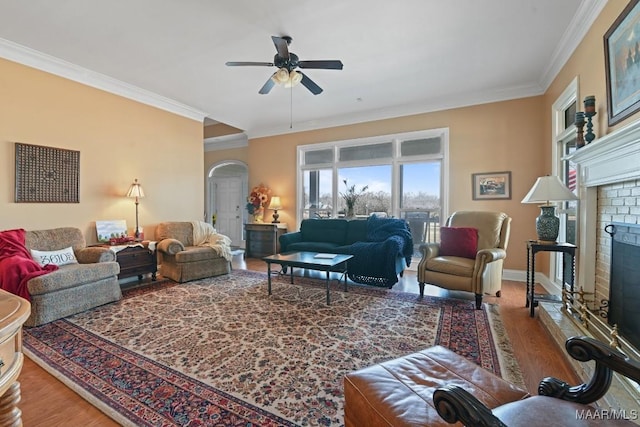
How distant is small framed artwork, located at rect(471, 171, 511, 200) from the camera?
4455mm

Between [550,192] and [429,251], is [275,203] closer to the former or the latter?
[429,251]

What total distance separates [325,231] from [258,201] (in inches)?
80.7

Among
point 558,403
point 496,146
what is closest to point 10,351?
point 558,403

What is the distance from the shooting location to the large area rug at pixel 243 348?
1.62 meters

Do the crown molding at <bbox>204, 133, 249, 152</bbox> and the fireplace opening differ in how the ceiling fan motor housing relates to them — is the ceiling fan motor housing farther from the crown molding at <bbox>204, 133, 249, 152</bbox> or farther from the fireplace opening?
the crown molding at <bbox>204, 133, 249, 152</bbox>

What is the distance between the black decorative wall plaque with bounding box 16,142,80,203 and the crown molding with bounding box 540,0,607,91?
589 cm

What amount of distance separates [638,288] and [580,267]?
39.7 inches

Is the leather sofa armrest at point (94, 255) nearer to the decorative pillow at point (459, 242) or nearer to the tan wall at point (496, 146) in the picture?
the decorative pillow at point (459, 242)

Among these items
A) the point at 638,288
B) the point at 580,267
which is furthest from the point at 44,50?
the point at 580,267

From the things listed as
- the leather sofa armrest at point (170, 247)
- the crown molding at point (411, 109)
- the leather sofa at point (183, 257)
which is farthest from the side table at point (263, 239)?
the crown molding at point (411, 109)

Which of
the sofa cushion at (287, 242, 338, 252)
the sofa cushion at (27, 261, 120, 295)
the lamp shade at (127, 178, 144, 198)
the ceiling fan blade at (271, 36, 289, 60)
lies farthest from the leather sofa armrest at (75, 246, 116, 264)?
the ceiling fan blade at (271, 36, 289, 60)

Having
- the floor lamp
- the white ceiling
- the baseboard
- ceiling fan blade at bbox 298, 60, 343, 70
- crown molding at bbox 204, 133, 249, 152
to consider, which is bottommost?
the baseboard

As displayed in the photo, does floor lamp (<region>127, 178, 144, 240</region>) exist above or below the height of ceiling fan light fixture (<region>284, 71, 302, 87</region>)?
below

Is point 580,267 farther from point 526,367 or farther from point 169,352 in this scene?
point 169,352
